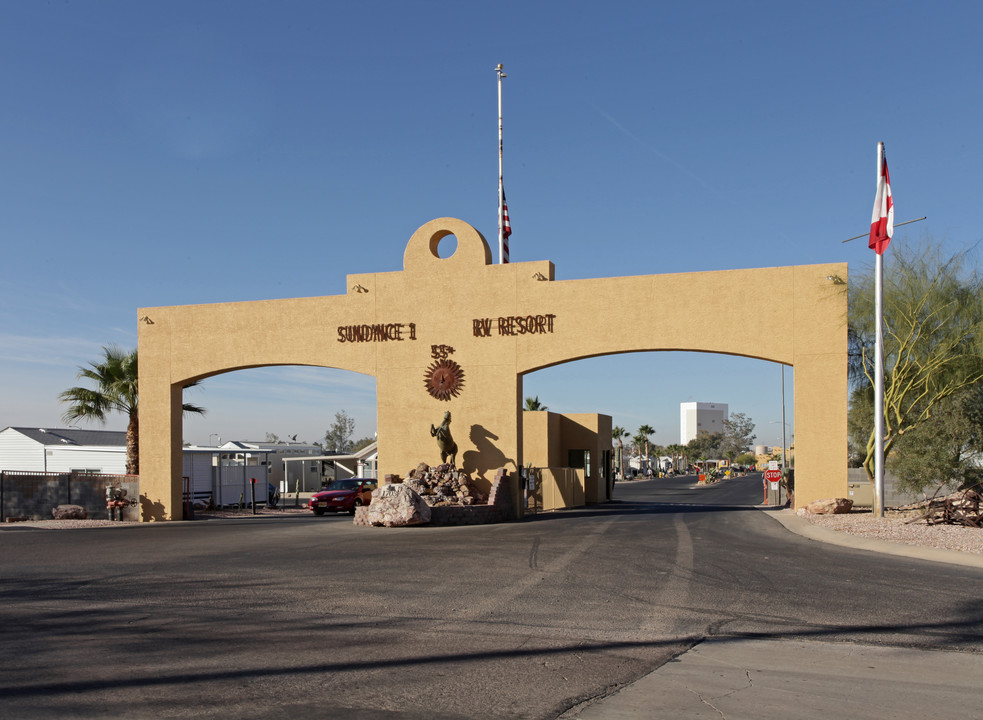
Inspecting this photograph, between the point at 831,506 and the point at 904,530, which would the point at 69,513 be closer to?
the point at 831,506

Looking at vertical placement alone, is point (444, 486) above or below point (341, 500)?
above

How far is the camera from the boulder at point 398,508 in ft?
71.1

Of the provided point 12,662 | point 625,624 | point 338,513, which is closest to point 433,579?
point 625,624

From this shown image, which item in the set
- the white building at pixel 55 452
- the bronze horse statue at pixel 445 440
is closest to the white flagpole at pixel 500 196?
the bronze horse statue at pixel 445 440

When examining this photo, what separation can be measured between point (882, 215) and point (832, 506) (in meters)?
7.31

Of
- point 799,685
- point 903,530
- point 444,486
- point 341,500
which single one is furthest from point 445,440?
point 799,685

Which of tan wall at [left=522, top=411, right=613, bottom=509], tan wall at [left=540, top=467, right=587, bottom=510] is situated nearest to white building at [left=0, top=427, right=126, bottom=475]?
tan wall at [left=522, top=411, right=613, bottom=509]

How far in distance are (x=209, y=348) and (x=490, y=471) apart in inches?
399

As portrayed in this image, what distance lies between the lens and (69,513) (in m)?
27.7

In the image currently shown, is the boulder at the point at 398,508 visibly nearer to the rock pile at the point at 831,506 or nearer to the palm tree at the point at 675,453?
the rock pile at the point at 831,506

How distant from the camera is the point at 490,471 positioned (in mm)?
24500

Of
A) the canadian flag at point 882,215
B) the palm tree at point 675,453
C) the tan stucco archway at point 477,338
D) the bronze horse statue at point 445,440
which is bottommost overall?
the palm tree at point 675,453

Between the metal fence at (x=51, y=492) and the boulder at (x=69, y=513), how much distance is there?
414 millimetres

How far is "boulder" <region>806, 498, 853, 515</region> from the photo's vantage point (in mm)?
21344
